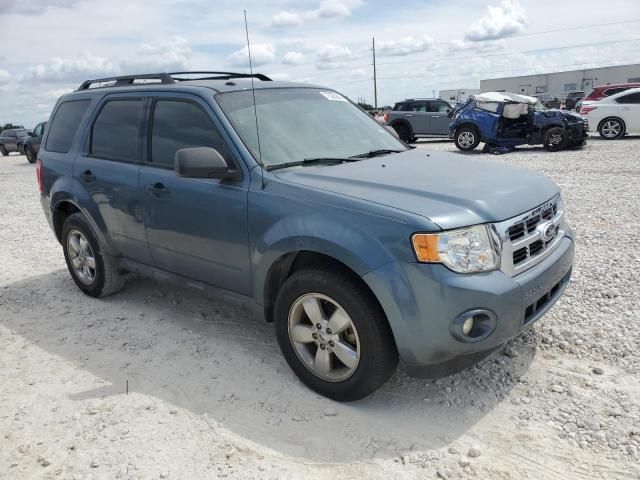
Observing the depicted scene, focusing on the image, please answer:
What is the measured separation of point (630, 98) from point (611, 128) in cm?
104

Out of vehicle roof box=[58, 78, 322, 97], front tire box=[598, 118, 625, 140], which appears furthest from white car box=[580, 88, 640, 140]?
vehicle roof box=[58, 78, 322, 97]

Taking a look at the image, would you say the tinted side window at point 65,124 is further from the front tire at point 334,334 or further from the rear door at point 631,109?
the rear door at point 631,109

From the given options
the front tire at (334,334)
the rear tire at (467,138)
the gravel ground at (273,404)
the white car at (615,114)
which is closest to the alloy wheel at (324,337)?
the front tire at (334,334)

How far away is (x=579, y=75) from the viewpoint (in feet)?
235

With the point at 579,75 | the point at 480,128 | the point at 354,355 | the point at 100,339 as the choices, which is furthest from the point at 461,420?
the point at 579,75

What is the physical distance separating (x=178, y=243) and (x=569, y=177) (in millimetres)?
8885

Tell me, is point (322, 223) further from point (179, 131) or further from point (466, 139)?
point (466, 139)

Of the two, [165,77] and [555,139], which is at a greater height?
[165,77]

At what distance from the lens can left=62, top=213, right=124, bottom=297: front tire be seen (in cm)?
483

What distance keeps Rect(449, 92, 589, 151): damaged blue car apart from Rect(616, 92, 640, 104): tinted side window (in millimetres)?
2577

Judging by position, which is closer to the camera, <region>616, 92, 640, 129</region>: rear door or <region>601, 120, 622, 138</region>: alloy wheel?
<region>616, 92, 640, 129</region>: rear door

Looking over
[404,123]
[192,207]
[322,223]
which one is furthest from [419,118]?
[322,223]

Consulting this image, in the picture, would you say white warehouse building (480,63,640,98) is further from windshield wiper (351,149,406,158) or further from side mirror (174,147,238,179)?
side mirror (174,147,238,179)

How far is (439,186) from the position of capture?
121 inches
